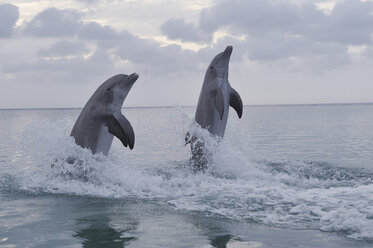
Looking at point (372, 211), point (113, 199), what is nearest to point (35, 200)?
point (113, 199)

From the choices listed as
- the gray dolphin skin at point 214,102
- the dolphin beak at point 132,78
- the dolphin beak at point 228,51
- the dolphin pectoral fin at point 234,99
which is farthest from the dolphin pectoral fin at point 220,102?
the dolphin beak at point 132,78

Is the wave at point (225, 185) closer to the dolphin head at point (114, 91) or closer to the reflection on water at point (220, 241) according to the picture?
the reflection on water at point (220, 241)

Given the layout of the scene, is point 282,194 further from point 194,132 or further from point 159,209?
point 194,132

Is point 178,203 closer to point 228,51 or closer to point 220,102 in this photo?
point 220,102

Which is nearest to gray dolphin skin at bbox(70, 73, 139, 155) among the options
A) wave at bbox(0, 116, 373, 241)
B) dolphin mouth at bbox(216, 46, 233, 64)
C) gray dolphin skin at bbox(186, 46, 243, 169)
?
wave at bbox(0, 116, 373, 241)

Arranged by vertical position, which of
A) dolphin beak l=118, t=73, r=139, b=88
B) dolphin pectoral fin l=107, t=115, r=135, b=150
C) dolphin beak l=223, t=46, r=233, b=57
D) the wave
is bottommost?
the wave

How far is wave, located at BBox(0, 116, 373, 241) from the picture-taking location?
8.85m

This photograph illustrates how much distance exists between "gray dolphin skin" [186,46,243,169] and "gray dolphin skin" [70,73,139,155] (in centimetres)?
266

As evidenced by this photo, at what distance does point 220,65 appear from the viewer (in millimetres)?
15055

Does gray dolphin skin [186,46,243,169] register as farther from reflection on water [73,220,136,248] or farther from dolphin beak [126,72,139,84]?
reflection on water [73,220,136,248]

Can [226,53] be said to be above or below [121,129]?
above

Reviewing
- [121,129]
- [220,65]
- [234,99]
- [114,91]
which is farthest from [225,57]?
[121,129]

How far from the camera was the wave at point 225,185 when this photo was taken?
8855 mm

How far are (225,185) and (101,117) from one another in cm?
387
